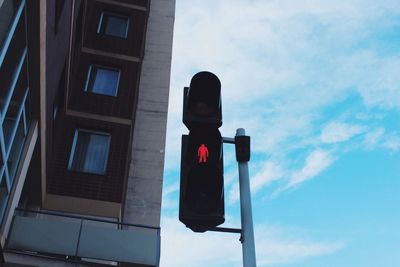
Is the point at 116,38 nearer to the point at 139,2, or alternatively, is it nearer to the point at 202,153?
the point at 139,2

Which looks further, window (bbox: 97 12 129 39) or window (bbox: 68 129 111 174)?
window (bbox: 97 12 129 39)

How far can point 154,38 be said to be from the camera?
25.6 m

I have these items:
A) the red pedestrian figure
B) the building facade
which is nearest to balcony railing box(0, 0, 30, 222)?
the building facade

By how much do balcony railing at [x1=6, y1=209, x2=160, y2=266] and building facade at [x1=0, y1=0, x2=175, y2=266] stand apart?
23mm

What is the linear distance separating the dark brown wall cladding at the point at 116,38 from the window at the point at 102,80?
0.94m

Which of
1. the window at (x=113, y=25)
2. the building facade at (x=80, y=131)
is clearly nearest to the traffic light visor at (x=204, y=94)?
the building facade at (x=80, y=131)

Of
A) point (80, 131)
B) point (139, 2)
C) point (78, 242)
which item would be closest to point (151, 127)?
point (139, 2)

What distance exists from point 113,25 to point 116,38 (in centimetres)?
139

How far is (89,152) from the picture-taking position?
50.7ft

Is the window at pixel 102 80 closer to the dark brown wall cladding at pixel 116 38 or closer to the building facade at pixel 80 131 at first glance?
the building facade at pixel 80 131

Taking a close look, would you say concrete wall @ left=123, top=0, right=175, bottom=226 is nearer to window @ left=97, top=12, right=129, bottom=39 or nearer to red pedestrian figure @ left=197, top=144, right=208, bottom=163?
window @ left=97, top=12, right=129, bottom=39

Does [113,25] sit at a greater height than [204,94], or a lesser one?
greater

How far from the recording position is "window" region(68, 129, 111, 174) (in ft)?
49.1

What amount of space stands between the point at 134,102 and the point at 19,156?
789 centimetres
